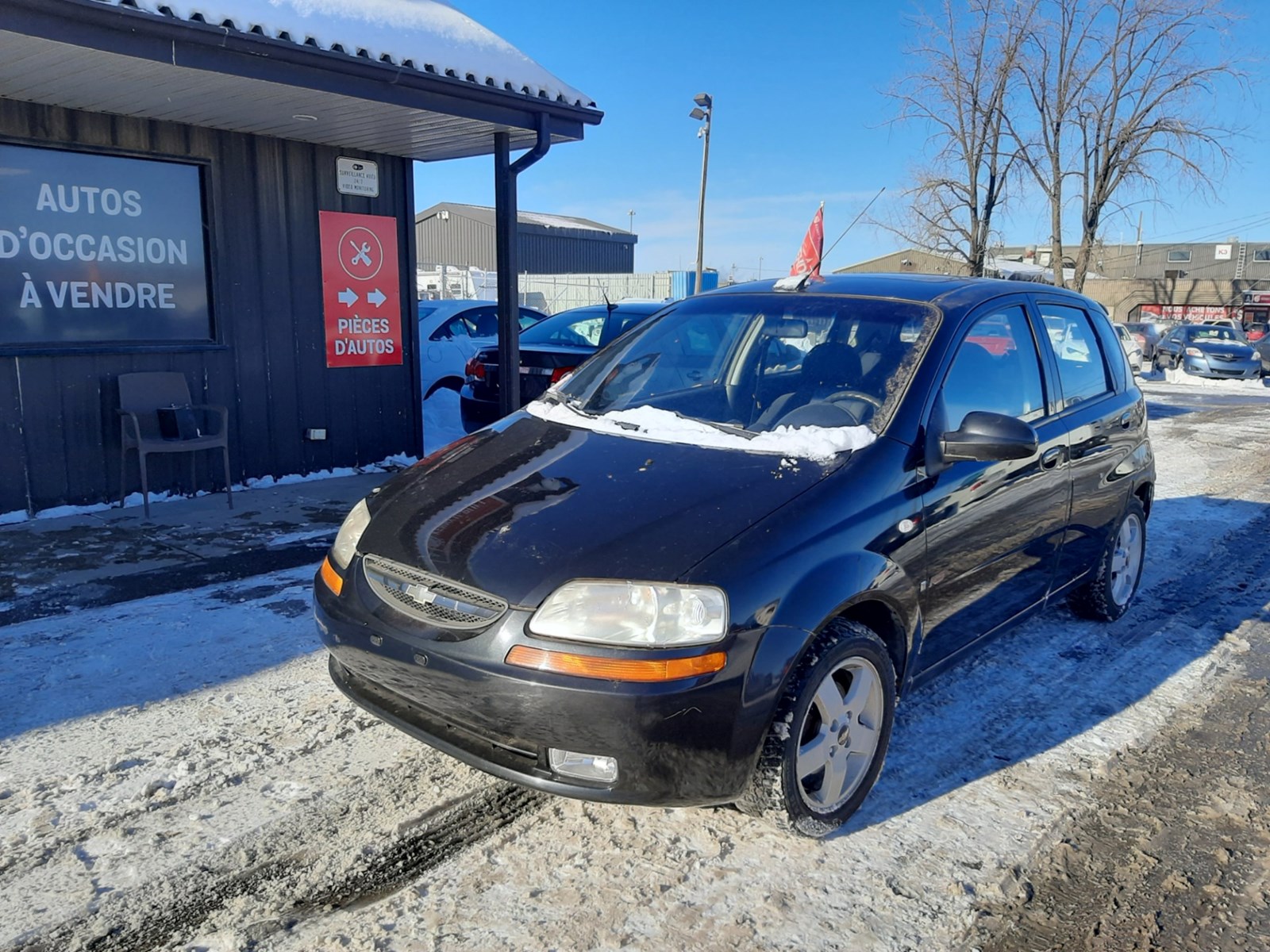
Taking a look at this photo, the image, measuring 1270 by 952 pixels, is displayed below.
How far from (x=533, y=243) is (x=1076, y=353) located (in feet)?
135

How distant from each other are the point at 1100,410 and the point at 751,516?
2.61 m

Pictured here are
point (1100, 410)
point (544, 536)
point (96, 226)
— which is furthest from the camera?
point (96, 226)

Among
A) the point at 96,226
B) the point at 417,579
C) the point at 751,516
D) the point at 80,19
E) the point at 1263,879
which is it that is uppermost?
the point at 80,19

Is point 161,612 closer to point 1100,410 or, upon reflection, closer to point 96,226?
point 96,226

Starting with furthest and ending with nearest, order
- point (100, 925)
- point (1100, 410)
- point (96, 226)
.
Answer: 1. point (96, 226)
2. point (1100, 410)
3. point (100, 925)

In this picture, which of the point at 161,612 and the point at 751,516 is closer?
the point at 751,516

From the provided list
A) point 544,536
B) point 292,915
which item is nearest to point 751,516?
point 544,536

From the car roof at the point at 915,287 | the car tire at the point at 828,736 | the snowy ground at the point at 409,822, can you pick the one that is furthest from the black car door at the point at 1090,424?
the car tire at the point at 828,736

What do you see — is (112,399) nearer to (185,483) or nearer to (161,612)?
(185,483)

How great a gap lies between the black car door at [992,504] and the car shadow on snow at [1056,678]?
0.34 metres

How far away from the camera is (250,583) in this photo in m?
5.17

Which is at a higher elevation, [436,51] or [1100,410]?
[436,51]

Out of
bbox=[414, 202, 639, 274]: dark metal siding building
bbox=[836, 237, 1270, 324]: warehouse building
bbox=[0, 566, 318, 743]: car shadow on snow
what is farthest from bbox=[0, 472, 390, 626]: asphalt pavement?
bbox=[414, 202, 639, 274]: dark metal siding building

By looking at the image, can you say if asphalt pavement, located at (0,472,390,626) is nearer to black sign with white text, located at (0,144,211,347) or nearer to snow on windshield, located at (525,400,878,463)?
Answer: black sign with white text, located at (0,144,211,347)
